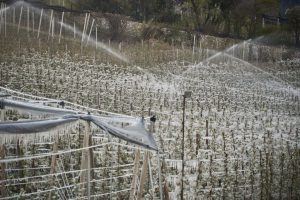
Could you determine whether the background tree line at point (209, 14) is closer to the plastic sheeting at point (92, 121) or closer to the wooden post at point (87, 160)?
the wooden post at point (87, 160)

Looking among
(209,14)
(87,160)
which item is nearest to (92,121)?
(87,160)

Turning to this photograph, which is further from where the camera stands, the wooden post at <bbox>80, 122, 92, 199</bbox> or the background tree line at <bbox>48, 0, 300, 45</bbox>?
the background tree line at <bbox>48, 0, 300, 45</bbox>

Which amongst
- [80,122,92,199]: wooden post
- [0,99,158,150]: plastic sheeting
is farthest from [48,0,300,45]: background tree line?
[0,99,158,150]: plastic sheeting

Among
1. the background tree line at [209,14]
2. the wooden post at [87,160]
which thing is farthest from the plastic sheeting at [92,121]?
the background tree line at [209,14]

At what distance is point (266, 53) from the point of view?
96.9 ft

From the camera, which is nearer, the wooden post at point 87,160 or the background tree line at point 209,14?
→ the wooden post at point 87,160

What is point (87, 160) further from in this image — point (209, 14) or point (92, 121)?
point (209, 14)

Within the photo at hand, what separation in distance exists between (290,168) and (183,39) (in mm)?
21124

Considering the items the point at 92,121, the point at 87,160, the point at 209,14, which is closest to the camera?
Answer: the point at 92,121

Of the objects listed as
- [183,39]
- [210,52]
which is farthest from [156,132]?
[183,39]

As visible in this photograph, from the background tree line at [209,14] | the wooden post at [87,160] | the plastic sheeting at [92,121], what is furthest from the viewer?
the background tree line at [209,14]

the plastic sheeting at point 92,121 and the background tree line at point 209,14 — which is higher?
the background tree line at point 209,14

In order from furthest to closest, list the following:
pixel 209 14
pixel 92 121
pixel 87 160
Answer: pixel 209 14
pixel 87 160
pixel 92 121

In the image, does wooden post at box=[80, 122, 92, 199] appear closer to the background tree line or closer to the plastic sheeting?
the plastic sheeting
